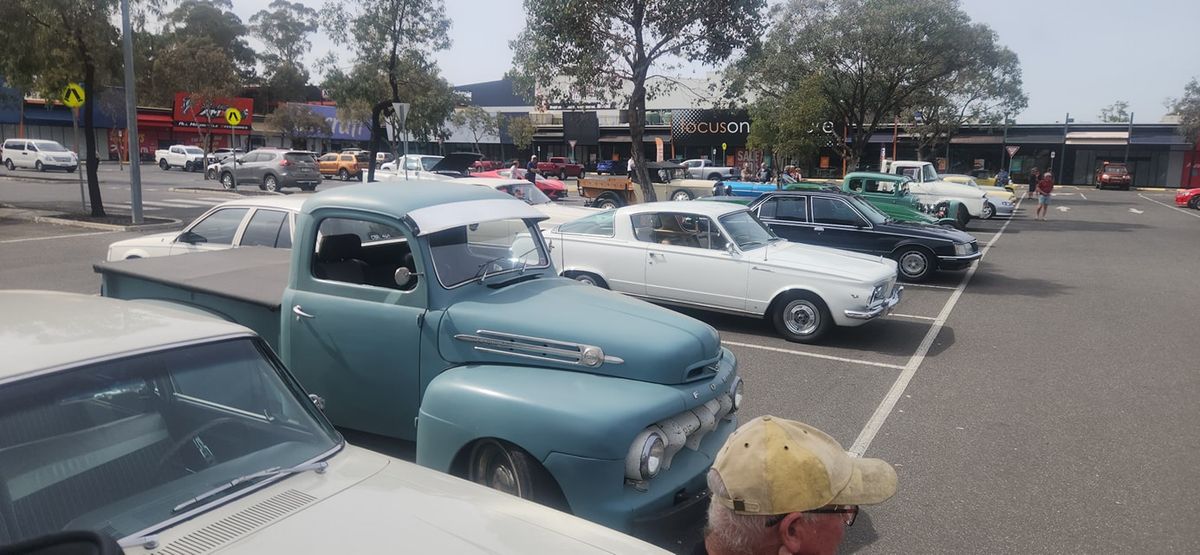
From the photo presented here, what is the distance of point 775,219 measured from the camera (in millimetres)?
13578

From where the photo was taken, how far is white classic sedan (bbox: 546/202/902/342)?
880cm

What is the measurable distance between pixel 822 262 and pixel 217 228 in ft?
22.2

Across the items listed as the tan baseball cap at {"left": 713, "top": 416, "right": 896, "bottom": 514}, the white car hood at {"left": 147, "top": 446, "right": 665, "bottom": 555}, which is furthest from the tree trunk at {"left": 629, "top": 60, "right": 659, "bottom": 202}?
the tan baseball cap at {"left": 713, "top": 416, "right": 896, "bottom": 514}

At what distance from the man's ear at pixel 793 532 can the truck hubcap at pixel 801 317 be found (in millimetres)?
7164

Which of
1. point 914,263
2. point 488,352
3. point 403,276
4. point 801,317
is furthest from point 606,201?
point 488,352

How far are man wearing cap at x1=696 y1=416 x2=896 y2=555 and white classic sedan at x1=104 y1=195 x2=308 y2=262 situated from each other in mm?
7138

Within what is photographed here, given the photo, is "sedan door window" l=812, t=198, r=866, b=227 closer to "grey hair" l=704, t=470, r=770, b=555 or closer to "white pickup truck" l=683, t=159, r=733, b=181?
"grey hair" l=704, t=470, r=770, b=555

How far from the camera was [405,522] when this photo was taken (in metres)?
2.51

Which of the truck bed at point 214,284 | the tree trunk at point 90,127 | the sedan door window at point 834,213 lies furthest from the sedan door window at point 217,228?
the tree trunk at point 90,127

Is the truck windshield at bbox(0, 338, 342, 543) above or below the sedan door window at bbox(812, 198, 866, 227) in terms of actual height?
below

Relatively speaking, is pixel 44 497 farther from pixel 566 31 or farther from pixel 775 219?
pixel 566 31

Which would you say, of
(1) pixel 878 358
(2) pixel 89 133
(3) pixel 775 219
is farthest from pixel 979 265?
(2) pixel 89 133

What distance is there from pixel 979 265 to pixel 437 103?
87.7 feet

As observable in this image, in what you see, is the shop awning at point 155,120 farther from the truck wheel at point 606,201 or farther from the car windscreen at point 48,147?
the truck wheel at point 606,201
